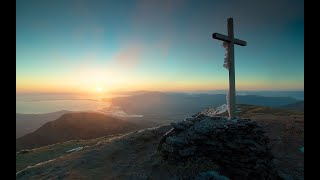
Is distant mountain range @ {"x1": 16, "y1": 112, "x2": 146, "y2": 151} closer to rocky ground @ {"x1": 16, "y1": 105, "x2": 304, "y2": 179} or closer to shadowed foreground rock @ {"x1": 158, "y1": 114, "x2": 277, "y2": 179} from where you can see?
rocky ground @ {"x1": 16, "y1": 105, "x2": 304, "y2": 179}

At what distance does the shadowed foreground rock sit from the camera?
43.1 feet

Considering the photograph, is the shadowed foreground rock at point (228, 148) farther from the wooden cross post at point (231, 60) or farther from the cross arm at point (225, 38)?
the cross arm at point (225, 38)

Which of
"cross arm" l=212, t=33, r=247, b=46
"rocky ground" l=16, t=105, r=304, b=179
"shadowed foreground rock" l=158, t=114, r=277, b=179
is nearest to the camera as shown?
"shadowed foreground rock" l=158, t=114, r=277, b=179

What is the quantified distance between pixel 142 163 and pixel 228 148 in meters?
4.95

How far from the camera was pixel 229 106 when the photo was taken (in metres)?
15.3

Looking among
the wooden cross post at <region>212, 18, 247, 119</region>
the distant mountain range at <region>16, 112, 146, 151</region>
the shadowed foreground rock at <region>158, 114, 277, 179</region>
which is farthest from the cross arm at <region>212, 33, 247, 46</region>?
the distant mountain range at <region>16, 112, 146, 151</region>

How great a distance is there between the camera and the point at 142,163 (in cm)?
1484

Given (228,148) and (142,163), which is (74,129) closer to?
(142,163)

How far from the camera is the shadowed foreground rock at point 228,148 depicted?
13141 millimetres

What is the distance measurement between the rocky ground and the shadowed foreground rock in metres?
0.43

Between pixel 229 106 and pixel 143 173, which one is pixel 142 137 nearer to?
pixel 143 173

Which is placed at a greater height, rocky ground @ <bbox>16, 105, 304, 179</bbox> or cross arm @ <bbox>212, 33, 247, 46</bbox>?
cross arm @ <bbox>212, 33, 247, 46</bbox>
